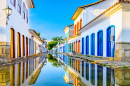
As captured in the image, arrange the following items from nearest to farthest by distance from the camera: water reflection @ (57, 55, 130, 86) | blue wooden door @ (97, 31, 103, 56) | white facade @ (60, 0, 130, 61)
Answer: water reflection @ (57, 55, 130, 86), white facade @ (60, 0, 130, 61), blue wooden door @ (97, 31, 103, 56)

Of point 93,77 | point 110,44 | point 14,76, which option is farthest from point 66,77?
point 110,44

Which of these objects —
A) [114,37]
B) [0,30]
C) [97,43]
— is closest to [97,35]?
[97,43]

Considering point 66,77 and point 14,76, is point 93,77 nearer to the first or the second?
Result: point 66,77

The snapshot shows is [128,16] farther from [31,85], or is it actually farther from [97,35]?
[31,85]

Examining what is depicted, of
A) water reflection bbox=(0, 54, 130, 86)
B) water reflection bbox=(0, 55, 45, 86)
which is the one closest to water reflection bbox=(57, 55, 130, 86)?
water reflection bbox=(0, 54, 130, 86)

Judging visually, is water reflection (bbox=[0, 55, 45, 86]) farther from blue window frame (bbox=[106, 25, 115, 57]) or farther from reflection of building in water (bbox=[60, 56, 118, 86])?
blue window frame (bbox=[106, 25, 115, 57])

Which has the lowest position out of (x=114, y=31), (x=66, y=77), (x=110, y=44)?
(x=66, y=77)

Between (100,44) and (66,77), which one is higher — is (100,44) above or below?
above

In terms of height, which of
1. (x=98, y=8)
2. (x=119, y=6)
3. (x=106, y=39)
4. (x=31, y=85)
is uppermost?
(x=98, y=8)

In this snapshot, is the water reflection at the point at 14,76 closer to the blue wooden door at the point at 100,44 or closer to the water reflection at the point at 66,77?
the water reflection at the point at 66,77

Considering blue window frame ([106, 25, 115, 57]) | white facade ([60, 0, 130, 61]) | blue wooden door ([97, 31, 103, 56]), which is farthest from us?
blue wooden door ([97, 31, 103, 56])

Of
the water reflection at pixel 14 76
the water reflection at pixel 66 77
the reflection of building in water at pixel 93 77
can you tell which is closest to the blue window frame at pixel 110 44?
the water reflection at pixel 66 77

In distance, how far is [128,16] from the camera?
35.3ft

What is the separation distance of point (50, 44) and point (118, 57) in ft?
303
